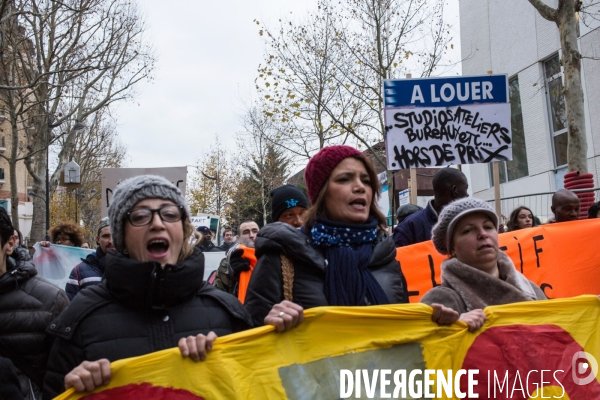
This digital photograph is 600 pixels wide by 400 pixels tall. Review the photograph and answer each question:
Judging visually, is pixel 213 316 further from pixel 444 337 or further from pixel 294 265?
pixel 444 337

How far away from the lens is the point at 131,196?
7.68 ft

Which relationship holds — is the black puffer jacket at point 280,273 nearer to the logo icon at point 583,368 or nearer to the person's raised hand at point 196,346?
the person's raised hand at point 196,346

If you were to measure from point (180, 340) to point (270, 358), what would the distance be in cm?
34

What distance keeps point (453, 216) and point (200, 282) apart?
131 cm

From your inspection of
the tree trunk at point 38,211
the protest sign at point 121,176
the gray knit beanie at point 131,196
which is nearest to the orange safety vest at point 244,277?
the gray knit beanie at point 131,196

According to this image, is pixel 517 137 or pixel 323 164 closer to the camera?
pixel 323 164

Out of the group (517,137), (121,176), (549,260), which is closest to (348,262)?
(549,260)

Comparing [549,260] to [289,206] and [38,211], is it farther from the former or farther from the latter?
[38,211]

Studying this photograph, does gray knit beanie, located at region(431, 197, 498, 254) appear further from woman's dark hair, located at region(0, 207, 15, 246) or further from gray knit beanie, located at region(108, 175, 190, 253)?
woman's dark hair, located at region(0, 207, 15, 246)

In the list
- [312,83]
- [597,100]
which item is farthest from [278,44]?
[597,100]

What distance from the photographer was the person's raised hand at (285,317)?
7.15 ft

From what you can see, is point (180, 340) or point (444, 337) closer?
point (180, 340)

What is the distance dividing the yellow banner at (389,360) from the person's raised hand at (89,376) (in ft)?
0.17

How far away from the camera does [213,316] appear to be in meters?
2.25
